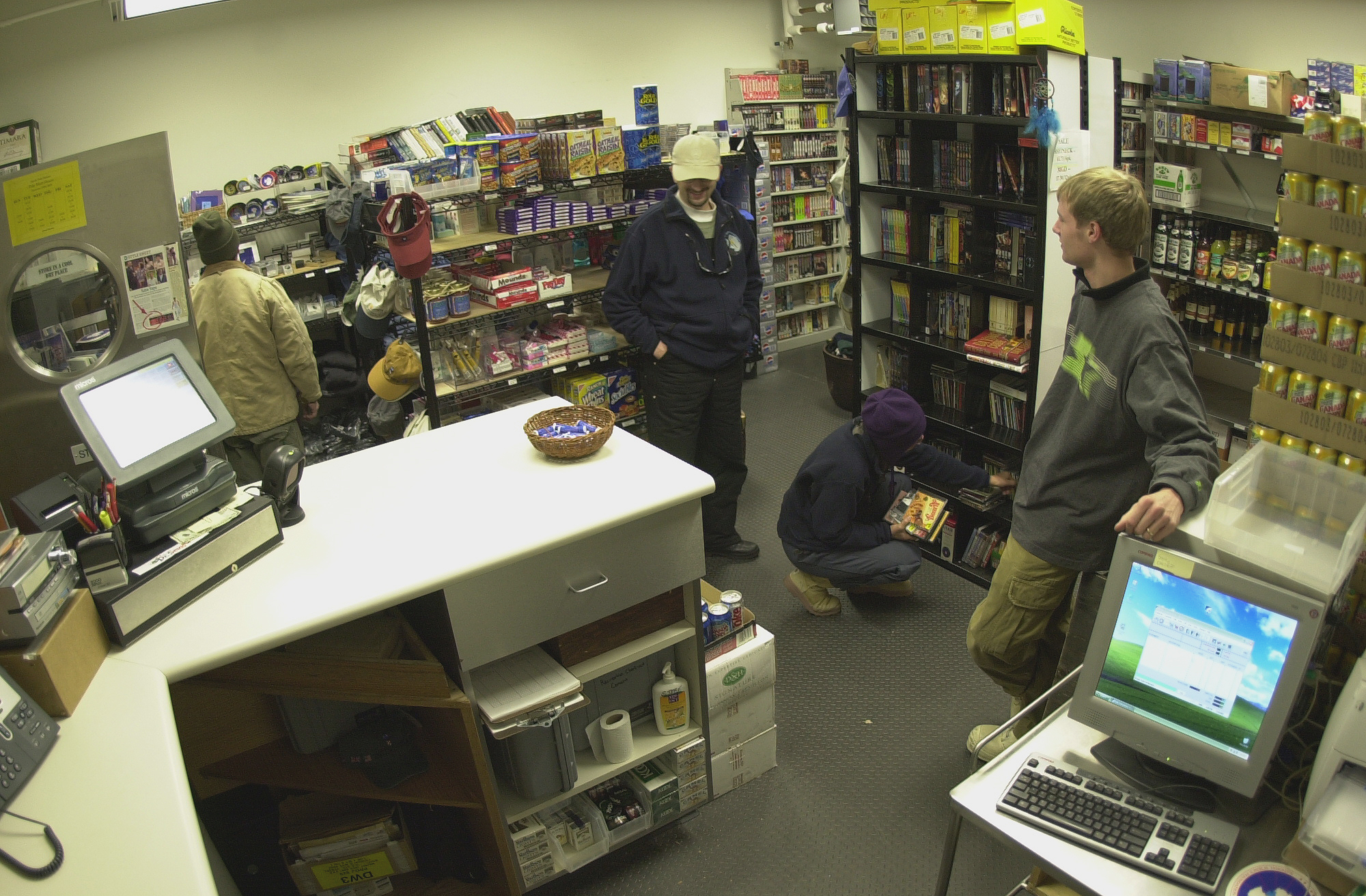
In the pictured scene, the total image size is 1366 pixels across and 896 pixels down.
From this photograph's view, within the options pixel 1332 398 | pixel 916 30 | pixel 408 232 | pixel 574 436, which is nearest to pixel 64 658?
pixel 574 436

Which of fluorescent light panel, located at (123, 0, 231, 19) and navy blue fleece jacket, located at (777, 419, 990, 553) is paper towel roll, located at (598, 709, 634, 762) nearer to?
→ navy blue fleece jacket, located at (777, 419, 990, 553)

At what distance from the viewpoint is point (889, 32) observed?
394cm

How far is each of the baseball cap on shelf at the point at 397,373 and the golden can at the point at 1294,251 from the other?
3693mm

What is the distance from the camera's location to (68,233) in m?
2.44

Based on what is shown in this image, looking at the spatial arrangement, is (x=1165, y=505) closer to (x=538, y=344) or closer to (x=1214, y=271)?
(x=1214, y=271)

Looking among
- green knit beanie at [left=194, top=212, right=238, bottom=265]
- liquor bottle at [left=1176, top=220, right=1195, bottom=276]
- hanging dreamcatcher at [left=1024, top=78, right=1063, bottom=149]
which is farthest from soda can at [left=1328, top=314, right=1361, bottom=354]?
green knit beanie at [left=194, top=212, right=238, bottom=265]

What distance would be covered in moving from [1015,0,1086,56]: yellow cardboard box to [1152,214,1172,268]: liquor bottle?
167 cm

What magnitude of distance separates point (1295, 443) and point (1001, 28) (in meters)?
2.04

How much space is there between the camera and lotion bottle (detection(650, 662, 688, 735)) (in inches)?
106

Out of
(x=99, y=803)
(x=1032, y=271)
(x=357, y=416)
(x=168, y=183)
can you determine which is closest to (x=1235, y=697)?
(x=99, y=803)

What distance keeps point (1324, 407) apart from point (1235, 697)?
0.80 metres

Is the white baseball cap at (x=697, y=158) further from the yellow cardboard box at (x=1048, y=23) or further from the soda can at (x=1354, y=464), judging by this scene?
the soda can at (x=1354, y=464)

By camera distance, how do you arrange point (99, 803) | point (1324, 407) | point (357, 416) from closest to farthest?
1. point (99, 803)
2. point (1324, 407)
3. point (357, 416)

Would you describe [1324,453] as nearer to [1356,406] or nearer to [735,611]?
[1356,406]
